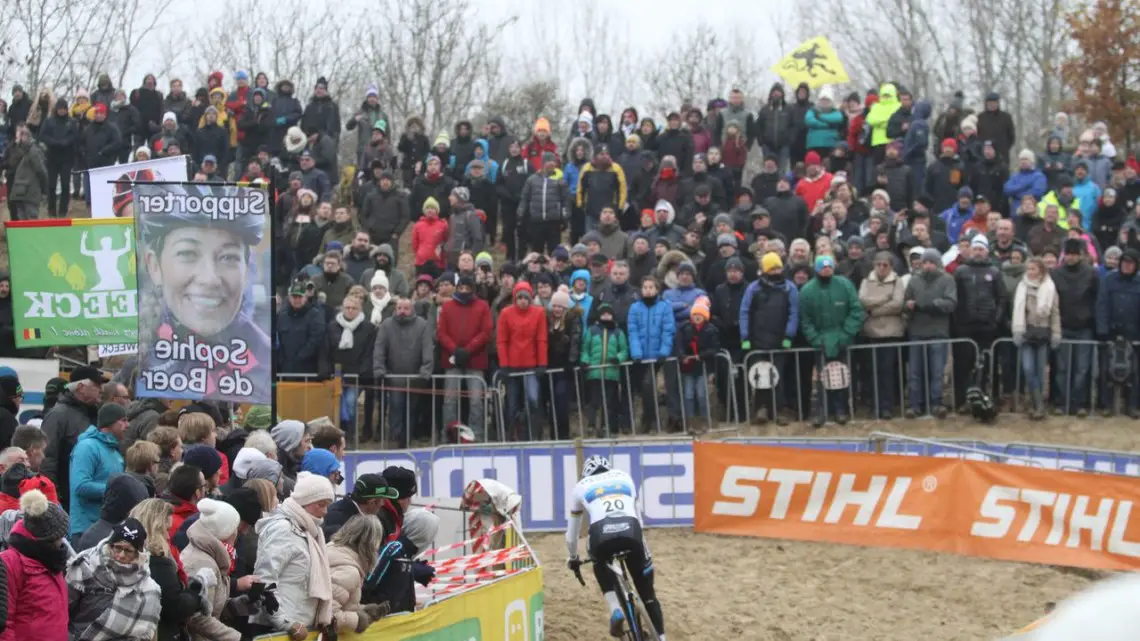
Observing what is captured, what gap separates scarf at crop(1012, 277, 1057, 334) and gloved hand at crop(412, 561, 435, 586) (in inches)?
417

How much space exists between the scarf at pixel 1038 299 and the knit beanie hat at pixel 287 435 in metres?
10.0

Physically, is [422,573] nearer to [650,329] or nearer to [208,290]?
[208,290]

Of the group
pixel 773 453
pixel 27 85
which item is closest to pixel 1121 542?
pixel 773 453

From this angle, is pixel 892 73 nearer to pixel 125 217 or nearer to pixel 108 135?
pixel 108 135

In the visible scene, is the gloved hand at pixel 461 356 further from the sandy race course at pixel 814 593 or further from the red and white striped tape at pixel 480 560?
the red and white striped tape at pixel 480 560

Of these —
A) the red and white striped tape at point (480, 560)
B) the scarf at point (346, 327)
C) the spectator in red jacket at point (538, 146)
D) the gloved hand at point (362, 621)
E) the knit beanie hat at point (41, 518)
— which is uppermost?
the spectator in red jacket at point (538, 146)

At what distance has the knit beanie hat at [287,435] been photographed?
39.8 feet

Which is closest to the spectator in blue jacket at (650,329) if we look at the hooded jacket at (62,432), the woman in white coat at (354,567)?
the hooded jacket at (62,432)

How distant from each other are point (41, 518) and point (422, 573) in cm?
310

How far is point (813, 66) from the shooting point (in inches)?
1011

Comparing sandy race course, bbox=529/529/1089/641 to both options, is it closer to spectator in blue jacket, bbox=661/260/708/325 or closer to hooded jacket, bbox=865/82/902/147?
spectator in blue jacket, bbox=661/260/708/325

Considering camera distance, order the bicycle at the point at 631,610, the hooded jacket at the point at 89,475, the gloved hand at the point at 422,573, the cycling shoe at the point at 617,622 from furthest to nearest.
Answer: the bicycle at the point at 631,610 < the cycling shoe at the point at 617,622 < the hooded jacket at the point at 89,475 < the gloved hand at the point at 422,573

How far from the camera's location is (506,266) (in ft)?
65.3

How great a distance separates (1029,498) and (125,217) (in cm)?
909
